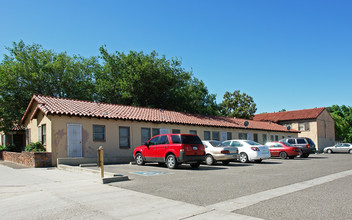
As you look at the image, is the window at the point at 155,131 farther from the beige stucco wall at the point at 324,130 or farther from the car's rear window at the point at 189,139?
the beige stucco wall at the point at 324,130

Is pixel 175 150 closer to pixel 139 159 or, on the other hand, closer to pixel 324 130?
pixel 139 159

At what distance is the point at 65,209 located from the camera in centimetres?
Result: 651

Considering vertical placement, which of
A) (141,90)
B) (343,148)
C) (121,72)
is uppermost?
(121,72)

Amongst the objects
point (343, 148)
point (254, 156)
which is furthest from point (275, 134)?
point (254, 156)

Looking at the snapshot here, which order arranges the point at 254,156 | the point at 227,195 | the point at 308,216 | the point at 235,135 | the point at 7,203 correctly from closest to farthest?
the point at 308,216, the point at 7,203, the point at 227,195, the point at 254,156, the point at 235,135

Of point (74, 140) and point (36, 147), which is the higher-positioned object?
point (74, 140)

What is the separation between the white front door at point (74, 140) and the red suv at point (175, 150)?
4.64 meters

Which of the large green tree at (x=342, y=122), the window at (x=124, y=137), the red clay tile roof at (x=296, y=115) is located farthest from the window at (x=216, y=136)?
the large green tree at (x=342, y=122)

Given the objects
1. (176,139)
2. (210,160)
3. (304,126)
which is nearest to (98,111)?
(176,139)

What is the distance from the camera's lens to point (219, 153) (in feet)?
55.2

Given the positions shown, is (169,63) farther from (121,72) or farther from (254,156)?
(254,156)

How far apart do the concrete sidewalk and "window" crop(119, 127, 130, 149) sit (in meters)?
10.5

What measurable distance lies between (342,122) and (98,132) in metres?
59.3

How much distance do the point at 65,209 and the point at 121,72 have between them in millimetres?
31785
